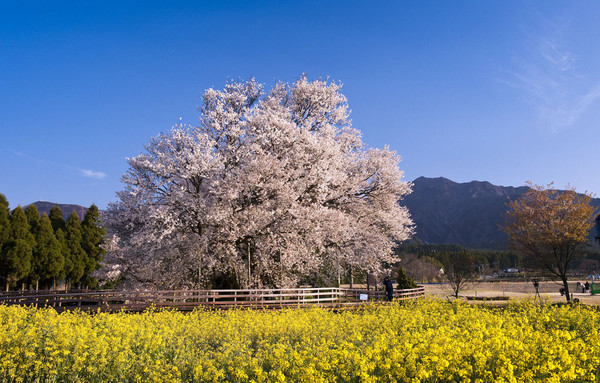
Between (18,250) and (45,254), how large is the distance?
4012mm

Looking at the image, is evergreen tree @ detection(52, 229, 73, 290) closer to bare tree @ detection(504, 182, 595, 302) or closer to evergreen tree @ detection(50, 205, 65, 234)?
evergreen tree @ detection(50, 205, 65, 234)

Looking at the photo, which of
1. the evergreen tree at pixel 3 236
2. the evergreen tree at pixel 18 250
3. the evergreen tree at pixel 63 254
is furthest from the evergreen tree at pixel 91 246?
the evergreen tree at pixel 3 236

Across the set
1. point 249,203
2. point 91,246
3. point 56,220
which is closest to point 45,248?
point 91,246

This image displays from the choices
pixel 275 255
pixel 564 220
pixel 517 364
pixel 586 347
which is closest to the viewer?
pixel 517 364

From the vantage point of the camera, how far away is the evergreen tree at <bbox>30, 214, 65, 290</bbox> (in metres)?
45.8

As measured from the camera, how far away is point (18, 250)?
139ft

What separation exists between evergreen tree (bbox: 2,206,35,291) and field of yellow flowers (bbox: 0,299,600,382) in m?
38.4

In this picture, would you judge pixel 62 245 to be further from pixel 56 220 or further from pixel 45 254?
pixel 56 220

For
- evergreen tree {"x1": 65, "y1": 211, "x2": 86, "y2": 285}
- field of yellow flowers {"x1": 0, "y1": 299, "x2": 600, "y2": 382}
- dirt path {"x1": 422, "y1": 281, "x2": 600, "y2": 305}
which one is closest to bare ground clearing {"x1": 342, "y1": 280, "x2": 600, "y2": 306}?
dirt path {"x1": 422, "y1": 281, "x2": 600, "y2": 305}

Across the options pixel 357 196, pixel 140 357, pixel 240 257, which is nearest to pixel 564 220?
pixel 357 196

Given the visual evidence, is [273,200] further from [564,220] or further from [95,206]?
[95,206]

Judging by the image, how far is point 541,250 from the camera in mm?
31578

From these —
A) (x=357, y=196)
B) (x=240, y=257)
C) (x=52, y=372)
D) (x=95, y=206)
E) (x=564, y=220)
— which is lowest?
(x=52, y=372)

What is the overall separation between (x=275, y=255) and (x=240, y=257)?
7.50 feet
